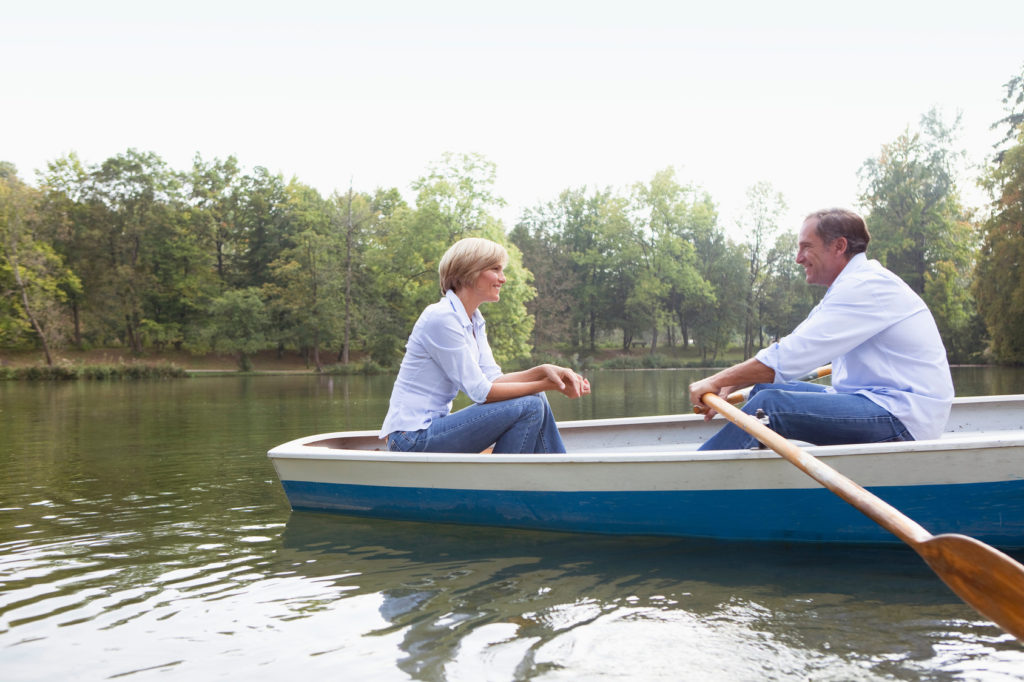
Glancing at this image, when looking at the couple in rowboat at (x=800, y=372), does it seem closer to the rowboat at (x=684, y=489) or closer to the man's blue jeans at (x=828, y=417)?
the man's blue jeans at (x=828, y=417)

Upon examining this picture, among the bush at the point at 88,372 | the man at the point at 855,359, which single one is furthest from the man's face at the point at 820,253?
the bush at the point at 88,372

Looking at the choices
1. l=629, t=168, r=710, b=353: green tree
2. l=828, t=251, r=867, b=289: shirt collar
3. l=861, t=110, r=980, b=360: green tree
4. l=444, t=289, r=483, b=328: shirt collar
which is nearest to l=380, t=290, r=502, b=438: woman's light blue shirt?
l=444, t=289, r=483, b=328: shirt collar

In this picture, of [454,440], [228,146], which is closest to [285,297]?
[228,146]

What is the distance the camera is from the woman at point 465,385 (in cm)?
421

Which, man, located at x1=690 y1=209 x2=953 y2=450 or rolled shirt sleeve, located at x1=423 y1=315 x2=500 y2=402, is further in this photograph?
rolled shirt sleeve, located at x1=423 y1=315 x2=500 y2=402

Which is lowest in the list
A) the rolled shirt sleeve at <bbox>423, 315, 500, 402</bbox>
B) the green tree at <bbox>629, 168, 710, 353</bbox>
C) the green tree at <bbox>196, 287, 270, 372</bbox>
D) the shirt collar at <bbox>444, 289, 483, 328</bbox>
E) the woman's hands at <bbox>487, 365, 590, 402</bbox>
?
the woman's hands at <bbox>487, 365, 590, 402</bbox>

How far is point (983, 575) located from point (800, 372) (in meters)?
1.31

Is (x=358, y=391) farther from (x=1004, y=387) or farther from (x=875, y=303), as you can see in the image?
(x=875, y=303)

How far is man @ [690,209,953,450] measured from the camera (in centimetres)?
359

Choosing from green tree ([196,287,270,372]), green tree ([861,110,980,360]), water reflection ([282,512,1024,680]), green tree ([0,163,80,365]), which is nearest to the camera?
water reflection ([282,512,1024,680])

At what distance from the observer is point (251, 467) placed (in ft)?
23.8

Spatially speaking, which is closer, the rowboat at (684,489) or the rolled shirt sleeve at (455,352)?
the rowboat at (684,489)

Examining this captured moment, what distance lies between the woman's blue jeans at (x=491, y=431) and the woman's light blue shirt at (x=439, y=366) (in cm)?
7

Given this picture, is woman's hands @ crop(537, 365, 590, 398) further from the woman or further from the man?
the man
